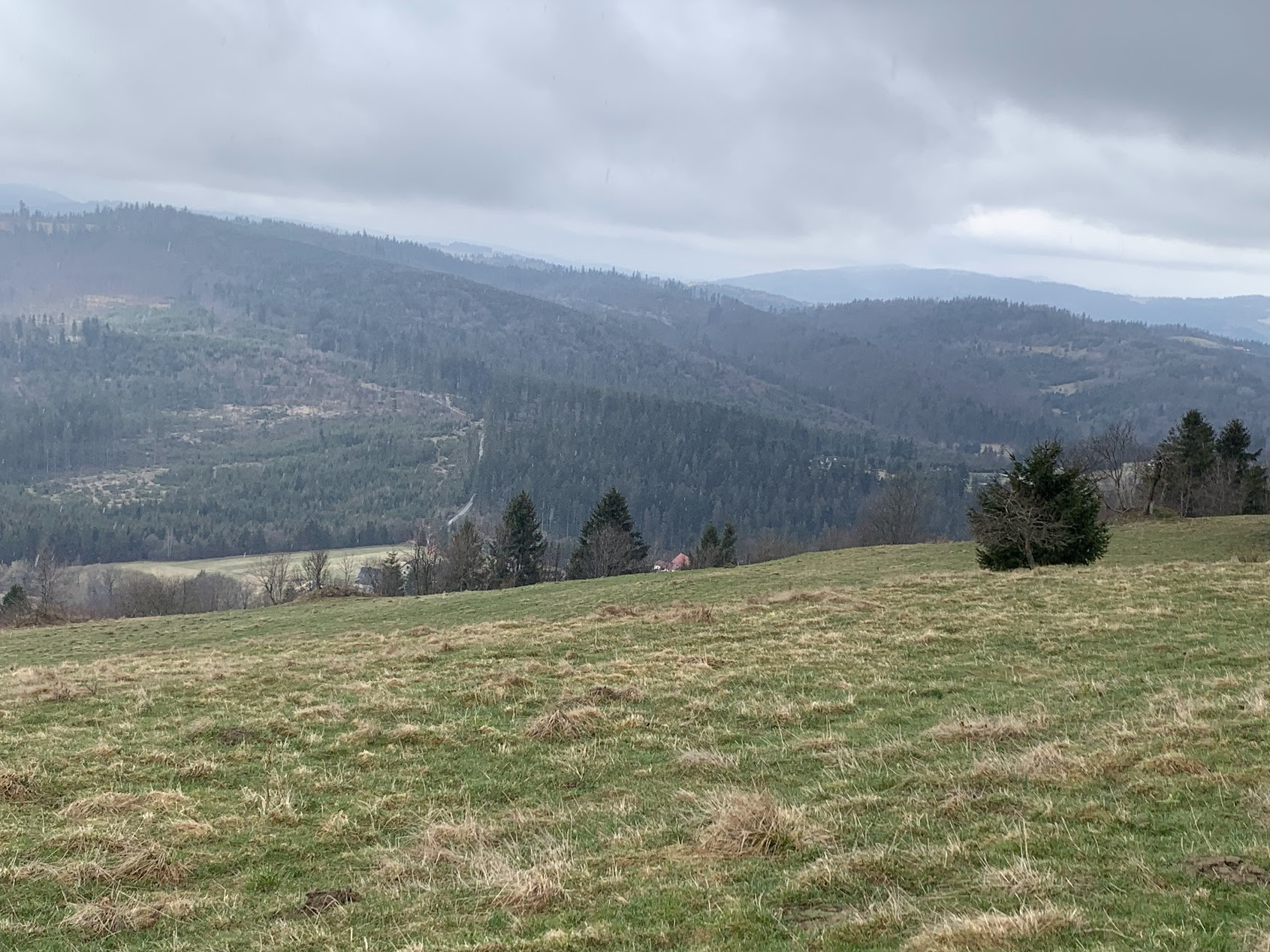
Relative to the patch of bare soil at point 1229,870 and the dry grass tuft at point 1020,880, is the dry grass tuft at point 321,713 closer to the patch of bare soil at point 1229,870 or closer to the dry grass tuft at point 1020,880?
the dry grass tuft at point 1020,880

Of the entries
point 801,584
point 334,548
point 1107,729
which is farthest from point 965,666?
point 334,548

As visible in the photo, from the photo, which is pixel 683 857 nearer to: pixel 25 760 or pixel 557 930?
pixel 557 930

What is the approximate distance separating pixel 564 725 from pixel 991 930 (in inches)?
345

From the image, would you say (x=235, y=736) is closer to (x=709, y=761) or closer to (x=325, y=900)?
(x=325, y=900)

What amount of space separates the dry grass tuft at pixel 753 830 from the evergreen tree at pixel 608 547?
73.8 metres

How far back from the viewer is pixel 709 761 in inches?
456

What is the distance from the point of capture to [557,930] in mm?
6422

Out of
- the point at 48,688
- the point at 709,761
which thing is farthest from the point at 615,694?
the point at 48,688

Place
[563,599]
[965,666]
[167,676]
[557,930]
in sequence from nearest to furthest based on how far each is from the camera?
1. [557,930]
2. [965,666]
3. [167,676]
4. [563,599]

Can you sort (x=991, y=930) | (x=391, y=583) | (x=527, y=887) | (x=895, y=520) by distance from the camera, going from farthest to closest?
(x=895, y=520) → (x=391, y=583) → (x=527, y=887) → (x=991, y=930)

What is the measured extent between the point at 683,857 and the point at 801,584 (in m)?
32.5

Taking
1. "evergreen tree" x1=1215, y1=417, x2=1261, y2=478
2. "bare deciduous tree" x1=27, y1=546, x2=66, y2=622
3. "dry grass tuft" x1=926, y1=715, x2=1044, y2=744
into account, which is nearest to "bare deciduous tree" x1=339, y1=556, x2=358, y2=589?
"bare deciduous tree" x1=27, y1=546, x2=66, y2=622

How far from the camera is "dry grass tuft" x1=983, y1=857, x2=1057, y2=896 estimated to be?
6.49m

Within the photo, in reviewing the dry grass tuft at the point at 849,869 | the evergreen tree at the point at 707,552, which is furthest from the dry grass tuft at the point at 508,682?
the evergreen tree at the point at 707,552
